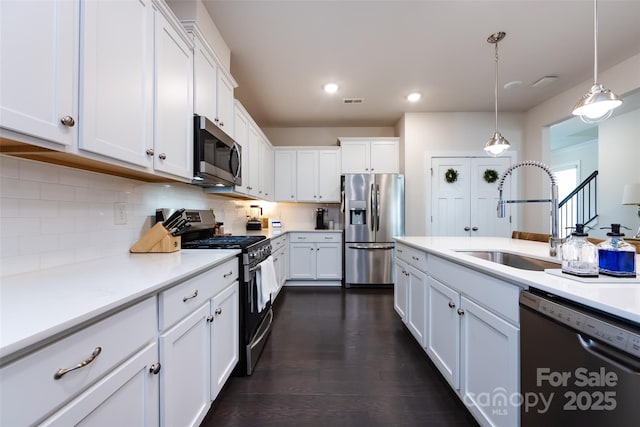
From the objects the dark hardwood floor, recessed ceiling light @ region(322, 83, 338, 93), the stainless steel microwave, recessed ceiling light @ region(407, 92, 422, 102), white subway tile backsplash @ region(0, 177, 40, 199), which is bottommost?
the dark hardwood floor

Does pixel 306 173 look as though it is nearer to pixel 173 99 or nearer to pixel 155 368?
pixel 173 99

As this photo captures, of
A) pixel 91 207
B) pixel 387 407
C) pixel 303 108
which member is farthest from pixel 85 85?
pixel 303 108

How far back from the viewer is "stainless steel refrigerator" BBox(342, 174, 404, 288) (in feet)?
13.6

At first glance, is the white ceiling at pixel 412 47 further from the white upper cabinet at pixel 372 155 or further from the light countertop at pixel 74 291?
the light countertop at pixel 74 291

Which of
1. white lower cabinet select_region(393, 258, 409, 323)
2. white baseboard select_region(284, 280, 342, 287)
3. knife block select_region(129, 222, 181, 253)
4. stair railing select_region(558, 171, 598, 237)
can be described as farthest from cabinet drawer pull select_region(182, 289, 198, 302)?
stair railing select_region(558, 171, 598, 237)

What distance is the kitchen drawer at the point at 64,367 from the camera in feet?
1.72

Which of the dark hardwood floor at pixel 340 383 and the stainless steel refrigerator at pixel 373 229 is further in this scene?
the stainless steel refrigerator at pixel 373 229

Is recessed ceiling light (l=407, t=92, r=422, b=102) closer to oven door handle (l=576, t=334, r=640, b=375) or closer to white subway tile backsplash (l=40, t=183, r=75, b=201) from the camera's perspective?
oven door handle (l=576, t=334, r=640, b=375)

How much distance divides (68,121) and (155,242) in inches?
35.2

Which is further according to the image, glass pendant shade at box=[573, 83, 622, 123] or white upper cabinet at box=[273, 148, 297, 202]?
white upper cabinet at box=[273, 148, 297, 202]

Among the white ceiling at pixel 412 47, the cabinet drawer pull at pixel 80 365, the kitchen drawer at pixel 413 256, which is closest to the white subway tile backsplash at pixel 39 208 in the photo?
the cabinet drawer pull at pixel 80 365

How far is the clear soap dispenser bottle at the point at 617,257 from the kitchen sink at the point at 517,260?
0.53 m

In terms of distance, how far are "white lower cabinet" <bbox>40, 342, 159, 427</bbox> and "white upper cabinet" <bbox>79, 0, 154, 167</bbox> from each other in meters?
0.82

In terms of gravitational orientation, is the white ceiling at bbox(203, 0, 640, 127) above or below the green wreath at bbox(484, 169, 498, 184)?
above
